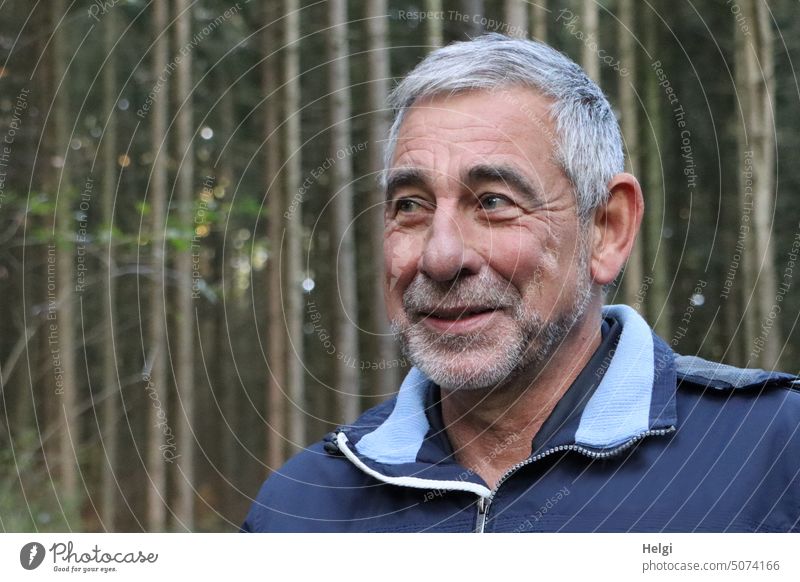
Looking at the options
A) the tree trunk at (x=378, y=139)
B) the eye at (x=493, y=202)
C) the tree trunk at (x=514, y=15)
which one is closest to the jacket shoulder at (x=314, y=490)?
the eye at (x=493, y=202)

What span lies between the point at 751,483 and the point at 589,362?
37 centimetres

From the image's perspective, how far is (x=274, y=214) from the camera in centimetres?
527

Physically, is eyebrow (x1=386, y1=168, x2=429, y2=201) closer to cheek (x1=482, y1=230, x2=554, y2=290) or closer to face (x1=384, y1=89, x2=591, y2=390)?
face (x1=384, y1=89, x2=591, y2=390)

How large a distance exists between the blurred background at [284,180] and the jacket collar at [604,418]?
109cm

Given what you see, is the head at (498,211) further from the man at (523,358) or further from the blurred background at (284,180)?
the blurred background at (284,180)

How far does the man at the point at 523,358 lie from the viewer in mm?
1623

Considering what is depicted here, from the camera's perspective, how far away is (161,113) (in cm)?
716

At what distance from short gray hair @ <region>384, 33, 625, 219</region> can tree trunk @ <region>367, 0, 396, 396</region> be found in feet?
8.87

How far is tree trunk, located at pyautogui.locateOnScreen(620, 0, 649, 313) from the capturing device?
5.93 metres

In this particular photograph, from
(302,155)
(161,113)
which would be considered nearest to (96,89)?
(161,113)

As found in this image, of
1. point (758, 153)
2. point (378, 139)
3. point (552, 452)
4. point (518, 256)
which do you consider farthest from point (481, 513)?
point (758, 153)

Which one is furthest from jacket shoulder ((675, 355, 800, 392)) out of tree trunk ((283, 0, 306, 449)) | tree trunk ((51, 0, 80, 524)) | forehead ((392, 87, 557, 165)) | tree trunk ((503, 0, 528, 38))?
tree trunk ((51, 0, 80, 524))
